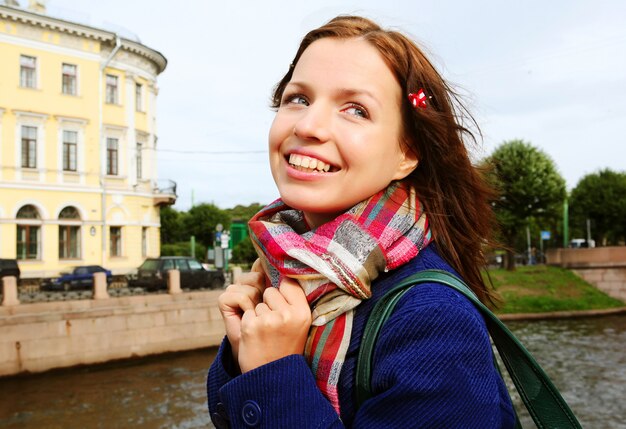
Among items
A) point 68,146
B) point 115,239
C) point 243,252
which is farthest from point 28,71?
point 243,252

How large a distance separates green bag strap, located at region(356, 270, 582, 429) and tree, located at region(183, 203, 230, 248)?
4186cm

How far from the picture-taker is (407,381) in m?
1.02

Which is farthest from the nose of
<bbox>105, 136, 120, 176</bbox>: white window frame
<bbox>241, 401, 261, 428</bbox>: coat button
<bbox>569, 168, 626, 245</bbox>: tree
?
<bbox>569, 168, 626, 245</bbox>: tree

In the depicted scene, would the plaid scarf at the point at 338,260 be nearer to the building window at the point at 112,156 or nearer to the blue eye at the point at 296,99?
the blue eye at the point at 296,99

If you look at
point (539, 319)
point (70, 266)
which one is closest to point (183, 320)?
point (70, 266)

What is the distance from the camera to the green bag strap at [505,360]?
1117 mm

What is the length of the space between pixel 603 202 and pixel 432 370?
133ft

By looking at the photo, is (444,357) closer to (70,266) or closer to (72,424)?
(72,424)

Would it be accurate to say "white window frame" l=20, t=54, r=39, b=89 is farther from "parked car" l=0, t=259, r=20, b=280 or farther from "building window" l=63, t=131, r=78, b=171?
"parked car" l=0, t=259, r=20, b=280

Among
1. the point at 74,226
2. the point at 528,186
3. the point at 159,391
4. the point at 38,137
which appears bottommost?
the point at 159,391

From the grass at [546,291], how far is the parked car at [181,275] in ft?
37.1

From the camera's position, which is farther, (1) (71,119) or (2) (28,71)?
(1) (71,119)

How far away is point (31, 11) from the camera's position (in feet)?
80.0

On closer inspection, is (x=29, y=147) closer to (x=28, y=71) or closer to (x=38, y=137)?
(x=38, y=137)
